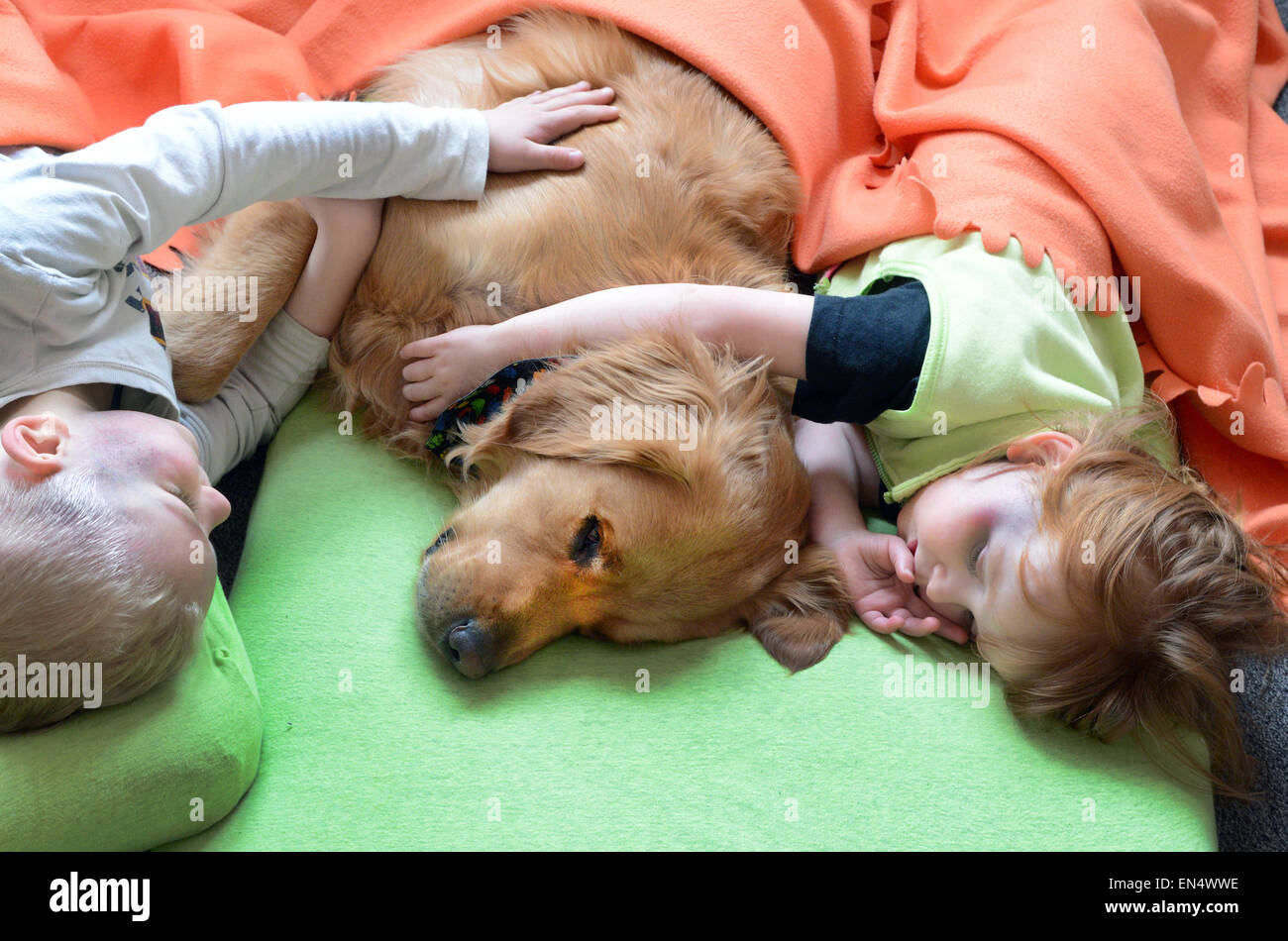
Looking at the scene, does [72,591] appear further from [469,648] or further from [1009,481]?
[1009,481]

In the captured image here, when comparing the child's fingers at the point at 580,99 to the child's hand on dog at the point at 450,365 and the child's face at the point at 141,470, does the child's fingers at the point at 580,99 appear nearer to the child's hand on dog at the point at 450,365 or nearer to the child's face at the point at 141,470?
the child's hand on dog at the point at 450,365

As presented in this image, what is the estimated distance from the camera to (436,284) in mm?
1709

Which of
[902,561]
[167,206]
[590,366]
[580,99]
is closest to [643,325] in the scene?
[590,366]

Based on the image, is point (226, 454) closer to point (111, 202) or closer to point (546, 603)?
point (111, 202)

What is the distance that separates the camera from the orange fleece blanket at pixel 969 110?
5.72 feet

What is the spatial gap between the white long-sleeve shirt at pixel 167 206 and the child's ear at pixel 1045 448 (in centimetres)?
99

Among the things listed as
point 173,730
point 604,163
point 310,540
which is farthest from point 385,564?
point 604,163

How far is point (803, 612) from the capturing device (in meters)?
1.61

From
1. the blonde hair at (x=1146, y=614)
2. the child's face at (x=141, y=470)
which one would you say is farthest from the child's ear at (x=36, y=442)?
the blonde hair at (x=1146, y=614)

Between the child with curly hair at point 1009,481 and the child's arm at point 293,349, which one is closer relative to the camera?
the child with curly hair at point 1009,481

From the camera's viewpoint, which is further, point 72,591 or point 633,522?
point 633,522

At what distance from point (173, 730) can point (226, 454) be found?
621 mm

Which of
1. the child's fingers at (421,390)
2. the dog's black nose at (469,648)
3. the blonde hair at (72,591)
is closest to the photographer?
the blonde hair at (72,591)

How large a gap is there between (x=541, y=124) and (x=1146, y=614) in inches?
49.0
